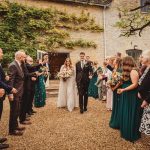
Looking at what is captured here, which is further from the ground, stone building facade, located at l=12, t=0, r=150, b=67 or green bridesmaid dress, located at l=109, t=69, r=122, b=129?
stone building facade, located at l=12, t=0, r=150, b=67

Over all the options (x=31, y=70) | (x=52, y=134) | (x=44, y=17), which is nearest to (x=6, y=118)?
(x=31, y=70)

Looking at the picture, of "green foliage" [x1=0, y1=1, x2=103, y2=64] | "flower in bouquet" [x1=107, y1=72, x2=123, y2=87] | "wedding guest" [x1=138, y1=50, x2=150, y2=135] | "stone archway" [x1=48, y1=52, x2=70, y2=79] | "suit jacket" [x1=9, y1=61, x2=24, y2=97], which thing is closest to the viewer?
"wedding guest" [x1=138, y1=50, x2=150, y2=135]

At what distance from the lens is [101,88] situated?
11.6 metres

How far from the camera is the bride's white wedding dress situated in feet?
30.4

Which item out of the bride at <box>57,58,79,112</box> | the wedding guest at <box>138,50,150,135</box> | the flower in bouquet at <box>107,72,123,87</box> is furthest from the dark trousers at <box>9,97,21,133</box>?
the bride at <box>57,58,79,112</box>

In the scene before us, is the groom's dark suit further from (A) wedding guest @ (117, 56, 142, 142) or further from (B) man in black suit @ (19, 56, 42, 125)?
(A) wedding guest @ (117, 56, 142, 142)

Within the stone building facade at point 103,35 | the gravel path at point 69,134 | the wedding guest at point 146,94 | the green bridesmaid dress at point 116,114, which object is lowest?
the gravel path at point 69,134

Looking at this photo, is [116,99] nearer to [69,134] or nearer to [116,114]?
[116,114]

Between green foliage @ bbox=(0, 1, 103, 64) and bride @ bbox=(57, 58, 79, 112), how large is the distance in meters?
6.39

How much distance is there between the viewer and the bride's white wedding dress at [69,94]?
927 cm

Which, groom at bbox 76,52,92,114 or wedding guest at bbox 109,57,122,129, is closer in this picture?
wedding guest at bbox 109,57,122,129

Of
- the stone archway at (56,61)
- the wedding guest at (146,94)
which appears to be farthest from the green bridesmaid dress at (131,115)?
the stone archway at (56,61)

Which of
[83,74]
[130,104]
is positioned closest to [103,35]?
[83,74]

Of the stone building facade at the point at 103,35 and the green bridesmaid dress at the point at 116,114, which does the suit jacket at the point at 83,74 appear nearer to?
the green bridesmaid dress at the point at 116,114
